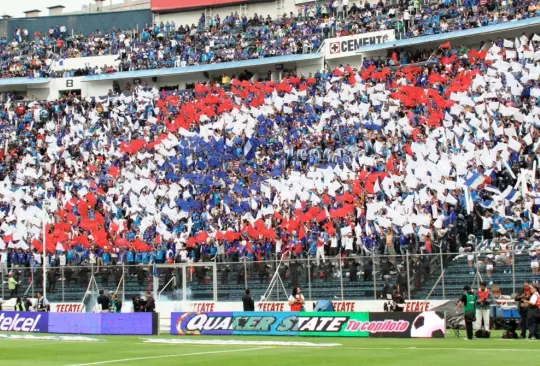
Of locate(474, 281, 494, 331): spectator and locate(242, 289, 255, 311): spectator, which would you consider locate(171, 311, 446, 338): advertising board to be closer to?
locate(474, 281, 494, 331): spectator

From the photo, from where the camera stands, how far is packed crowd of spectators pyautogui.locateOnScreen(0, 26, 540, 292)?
134ft

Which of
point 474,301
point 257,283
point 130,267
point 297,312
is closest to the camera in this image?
point 474,301

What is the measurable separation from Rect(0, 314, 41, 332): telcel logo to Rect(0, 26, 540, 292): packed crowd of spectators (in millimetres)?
6538

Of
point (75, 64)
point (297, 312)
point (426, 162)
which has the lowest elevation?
Result: point (297, 312)

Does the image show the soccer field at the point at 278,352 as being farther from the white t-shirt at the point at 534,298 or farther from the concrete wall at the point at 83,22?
the concrete wall at the point at 83,22

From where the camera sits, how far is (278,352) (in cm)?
2736

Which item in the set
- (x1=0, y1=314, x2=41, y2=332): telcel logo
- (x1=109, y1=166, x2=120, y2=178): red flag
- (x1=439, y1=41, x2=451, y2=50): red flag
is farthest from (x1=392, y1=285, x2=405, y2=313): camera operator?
(x1=109, y1=166, x2=120, y2=178): red flag

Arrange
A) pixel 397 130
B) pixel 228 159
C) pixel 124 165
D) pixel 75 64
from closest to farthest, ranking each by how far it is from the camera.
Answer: pixel 397 130, pixel 228 159, pixel 124 165, pixel 75 64

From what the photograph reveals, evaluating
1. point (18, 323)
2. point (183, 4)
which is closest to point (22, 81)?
point (183, 4)

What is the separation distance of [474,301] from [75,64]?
2093 inches

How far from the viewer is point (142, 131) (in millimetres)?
62719

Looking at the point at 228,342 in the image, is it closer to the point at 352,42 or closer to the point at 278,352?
the point at 278,352

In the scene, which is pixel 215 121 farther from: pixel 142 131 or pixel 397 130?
pixel 397 130

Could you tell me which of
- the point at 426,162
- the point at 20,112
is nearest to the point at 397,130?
the point at 426,162
